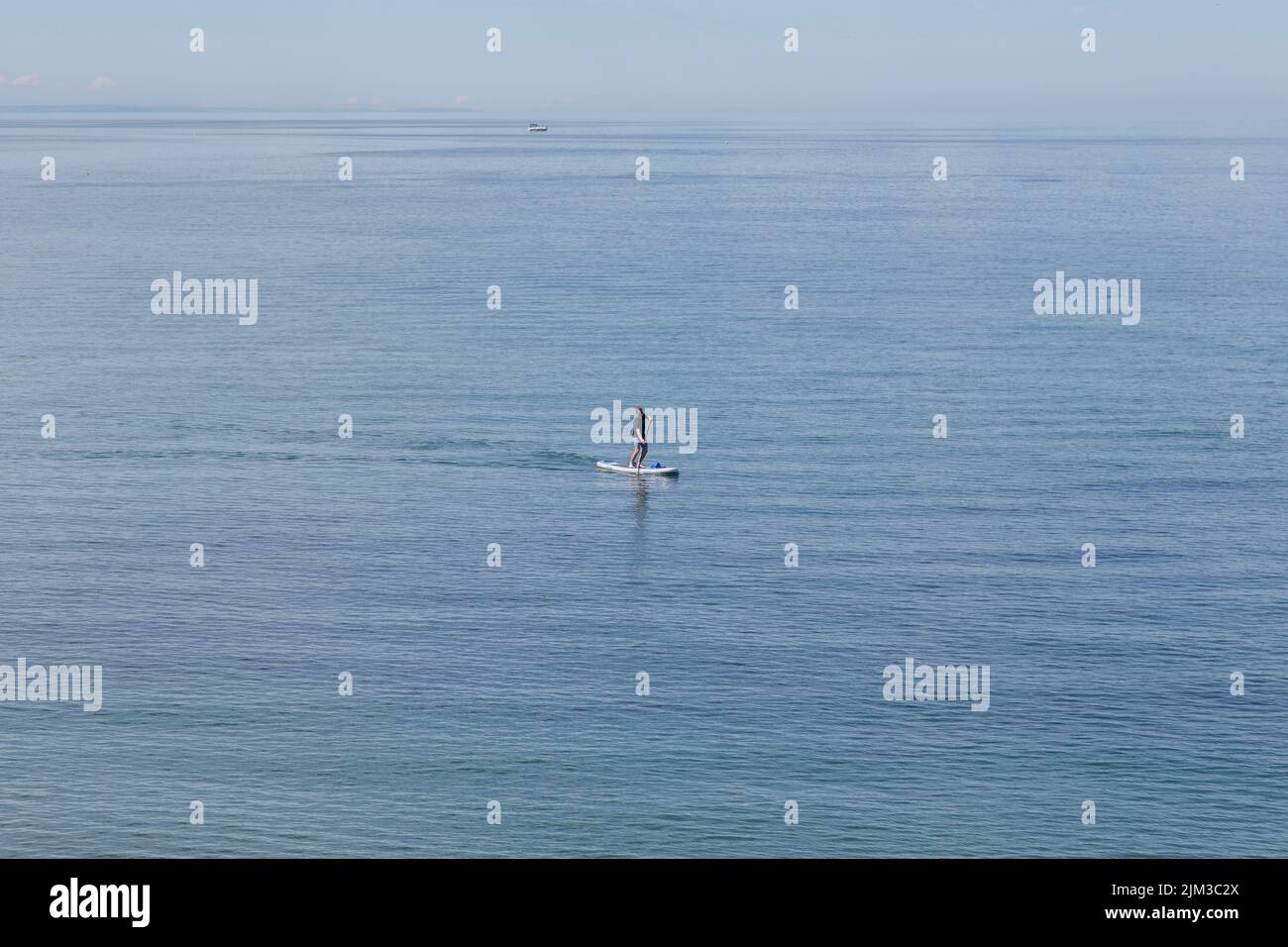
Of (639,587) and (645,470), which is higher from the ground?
(645,470)

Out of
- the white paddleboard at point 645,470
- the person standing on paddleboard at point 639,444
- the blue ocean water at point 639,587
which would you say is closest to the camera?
the blue ocean water at point 639,587

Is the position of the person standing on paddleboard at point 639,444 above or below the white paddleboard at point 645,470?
above

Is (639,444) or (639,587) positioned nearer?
(639,587)

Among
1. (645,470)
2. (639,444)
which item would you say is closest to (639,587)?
(645,470)

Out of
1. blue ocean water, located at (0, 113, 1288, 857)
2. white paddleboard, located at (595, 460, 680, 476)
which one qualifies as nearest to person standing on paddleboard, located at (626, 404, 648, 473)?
white paddleboard, located at (595, 460, 680, 476)

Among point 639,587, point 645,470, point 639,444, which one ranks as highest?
point 639,444

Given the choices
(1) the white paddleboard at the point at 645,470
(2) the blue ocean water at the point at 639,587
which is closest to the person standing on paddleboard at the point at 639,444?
(1) the white paddleboard at the point at 645,470

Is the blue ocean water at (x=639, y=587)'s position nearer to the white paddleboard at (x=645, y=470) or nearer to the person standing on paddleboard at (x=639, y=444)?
the white paddleboard at (x=645, y=470)

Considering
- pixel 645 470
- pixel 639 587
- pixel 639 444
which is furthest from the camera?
pixel 639 444

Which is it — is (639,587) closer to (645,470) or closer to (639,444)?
(645,470)
